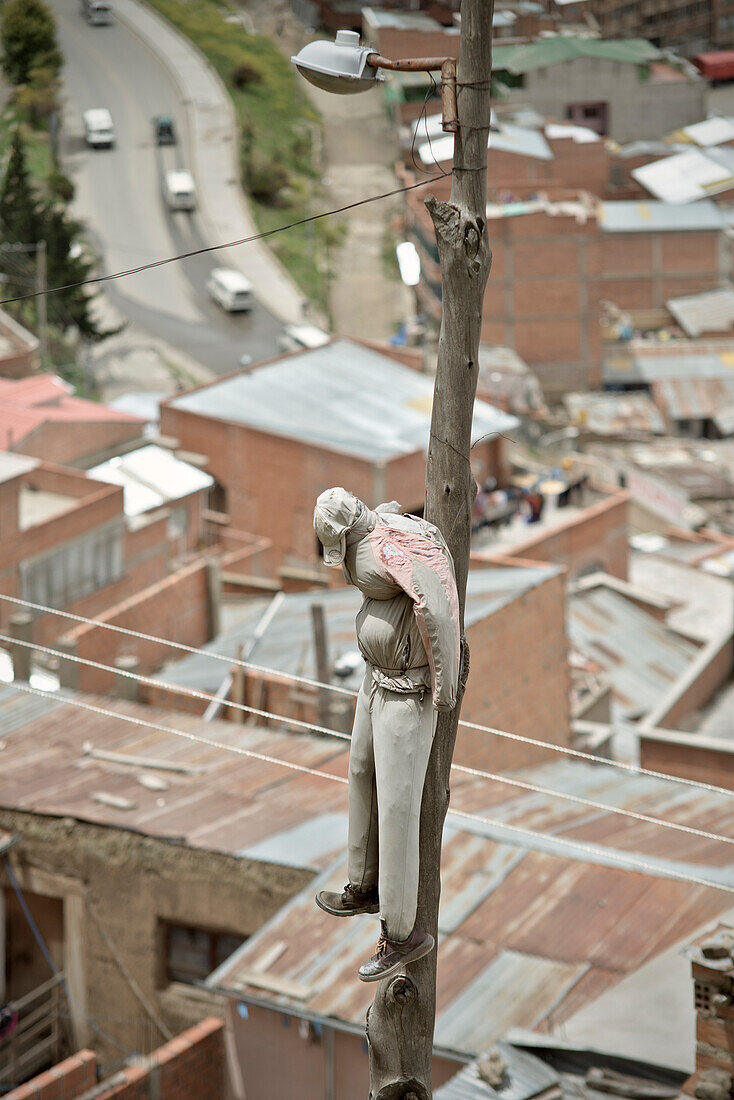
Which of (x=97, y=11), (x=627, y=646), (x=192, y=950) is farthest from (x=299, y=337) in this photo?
(x=192, y=950)

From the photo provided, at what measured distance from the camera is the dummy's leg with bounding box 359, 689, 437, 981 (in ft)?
26.7

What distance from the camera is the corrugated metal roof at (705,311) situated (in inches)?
2968

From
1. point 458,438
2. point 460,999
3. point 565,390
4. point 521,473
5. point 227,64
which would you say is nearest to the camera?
point 458,438

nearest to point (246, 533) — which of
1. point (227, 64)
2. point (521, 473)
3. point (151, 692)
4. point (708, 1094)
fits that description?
point (521, 473)

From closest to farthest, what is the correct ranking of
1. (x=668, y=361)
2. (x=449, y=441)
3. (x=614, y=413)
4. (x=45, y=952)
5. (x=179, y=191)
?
(x=449, y=441) → (x=45, y=952) → (x=614, y=413) → (x=668, y=361) → (x=179, y=191)

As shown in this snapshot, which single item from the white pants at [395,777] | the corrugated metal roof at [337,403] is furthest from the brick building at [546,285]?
the white pants at [395,777]

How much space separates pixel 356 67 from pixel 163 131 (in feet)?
245

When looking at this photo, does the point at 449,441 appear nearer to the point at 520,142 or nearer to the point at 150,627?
the point at 150,627

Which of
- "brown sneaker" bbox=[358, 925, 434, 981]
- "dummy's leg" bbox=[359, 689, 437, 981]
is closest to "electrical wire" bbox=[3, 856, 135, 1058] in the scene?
"brown sneaker" bbox=[358, 925, 434, 981]

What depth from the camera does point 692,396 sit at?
227 ft

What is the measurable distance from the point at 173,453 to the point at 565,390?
99.4ft

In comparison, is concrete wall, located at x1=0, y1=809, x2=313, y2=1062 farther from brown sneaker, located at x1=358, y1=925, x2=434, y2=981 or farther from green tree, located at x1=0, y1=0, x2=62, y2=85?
green tree, located at x1=0, y1=0, x2=62, y2=85

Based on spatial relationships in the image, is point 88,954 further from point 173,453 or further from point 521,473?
point 521,473

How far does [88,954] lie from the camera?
21375mm
